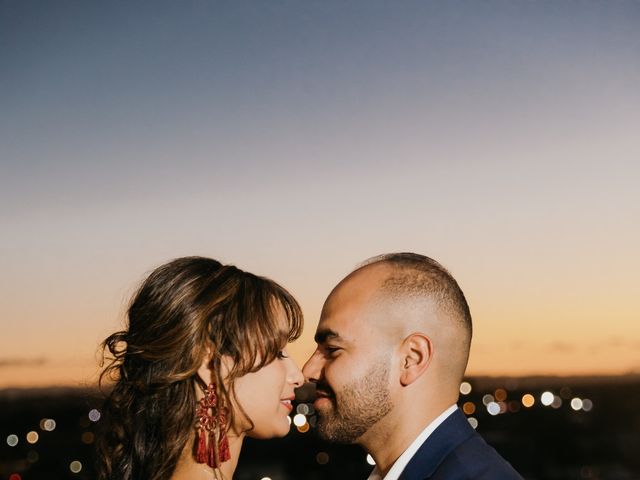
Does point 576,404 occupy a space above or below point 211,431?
below

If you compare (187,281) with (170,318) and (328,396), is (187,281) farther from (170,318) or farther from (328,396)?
(328,396)

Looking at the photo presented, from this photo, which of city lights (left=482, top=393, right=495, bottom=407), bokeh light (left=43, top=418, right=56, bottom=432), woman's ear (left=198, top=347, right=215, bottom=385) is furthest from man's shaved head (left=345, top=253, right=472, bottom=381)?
city lights (left=482, top=393, right=495, bottom=407)

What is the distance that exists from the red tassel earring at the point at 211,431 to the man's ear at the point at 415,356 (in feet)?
2.58

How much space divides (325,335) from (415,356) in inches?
18.6

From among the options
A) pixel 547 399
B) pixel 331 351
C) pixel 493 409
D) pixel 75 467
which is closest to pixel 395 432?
pixel 331 351

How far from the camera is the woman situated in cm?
351

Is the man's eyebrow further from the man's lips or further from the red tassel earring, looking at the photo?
the red tassel earring

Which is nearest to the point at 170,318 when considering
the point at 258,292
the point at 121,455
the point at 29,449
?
the point at 258,292

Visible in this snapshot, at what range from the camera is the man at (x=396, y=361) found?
3605 mm

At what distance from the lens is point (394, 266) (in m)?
3.78

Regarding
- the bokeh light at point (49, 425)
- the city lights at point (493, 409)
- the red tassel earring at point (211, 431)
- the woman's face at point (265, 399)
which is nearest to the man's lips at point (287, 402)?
the woman's face at point (265, 399)

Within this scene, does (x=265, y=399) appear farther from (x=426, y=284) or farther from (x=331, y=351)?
(x=426, y=284)

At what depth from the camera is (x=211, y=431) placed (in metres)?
3.54

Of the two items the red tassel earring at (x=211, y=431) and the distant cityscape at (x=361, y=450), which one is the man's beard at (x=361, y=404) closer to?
the red tassel earring at (x=211, y=431)
